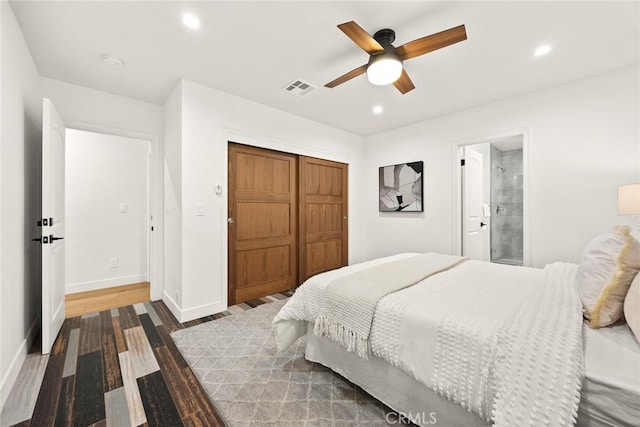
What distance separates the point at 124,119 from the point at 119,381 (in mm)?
2621

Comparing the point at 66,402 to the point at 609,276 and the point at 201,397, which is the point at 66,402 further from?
the point at 609,276

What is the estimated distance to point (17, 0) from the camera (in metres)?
1.58

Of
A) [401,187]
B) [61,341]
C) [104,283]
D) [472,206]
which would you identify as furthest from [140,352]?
[472,206]

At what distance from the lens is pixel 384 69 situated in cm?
186

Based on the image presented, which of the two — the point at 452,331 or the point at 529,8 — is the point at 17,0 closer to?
the point at 452,331

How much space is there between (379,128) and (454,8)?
8.08ft

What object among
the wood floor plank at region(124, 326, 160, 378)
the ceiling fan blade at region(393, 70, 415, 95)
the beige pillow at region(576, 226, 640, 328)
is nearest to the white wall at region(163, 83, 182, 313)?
the wood floor plank at region(124, 326, 160, 378)

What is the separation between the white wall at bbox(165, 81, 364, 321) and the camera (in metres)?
2.56

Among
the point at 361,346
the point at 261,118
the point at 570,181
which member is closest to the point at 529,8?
the point at 570,181

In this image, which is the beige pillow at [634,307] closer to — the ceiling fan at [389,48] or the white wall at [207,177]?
the ceiling fan at [389,48]

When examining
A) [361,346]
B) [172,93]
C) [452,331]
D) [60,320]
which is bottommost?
[60,320]

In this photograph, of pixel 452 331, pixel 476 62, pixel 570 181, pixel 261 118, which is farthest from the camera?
pixel 261 118

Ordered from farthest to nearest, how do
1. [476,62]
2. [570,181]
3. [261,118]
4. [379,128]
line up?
[379,128]
[261,118]
[570,181]
[476,62]

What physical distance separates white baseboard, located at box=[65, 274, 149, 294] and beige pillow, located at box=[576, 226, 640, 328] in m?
4.77
